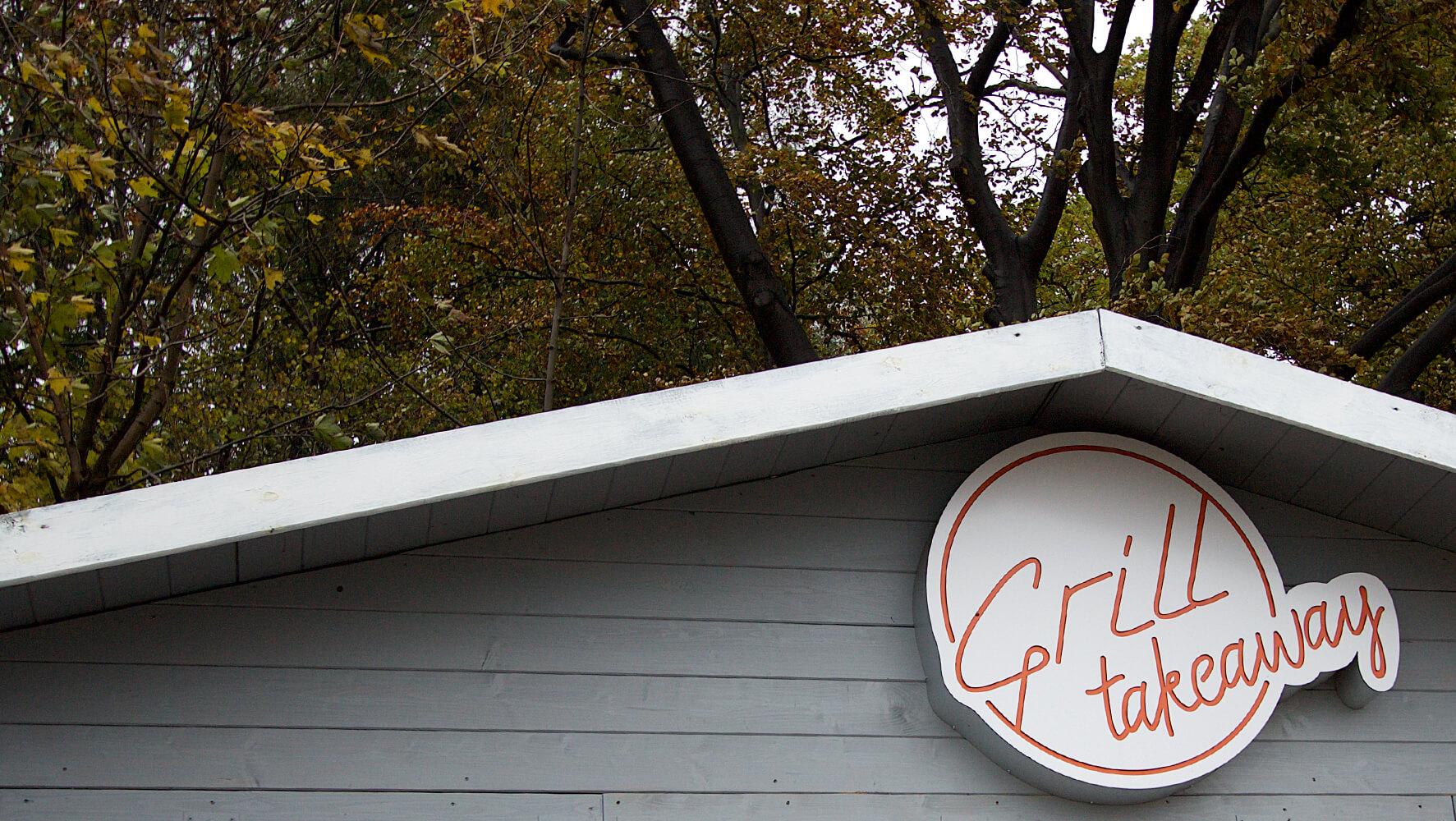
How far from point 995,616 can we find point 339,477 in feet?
5.13

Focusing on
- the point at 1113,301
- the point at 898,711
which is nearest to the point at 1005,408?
the point at 898,711

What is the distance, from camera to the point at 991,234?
11.0 meters

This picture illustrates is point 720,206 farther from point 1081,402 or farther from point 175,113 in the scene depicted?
point 1081,402

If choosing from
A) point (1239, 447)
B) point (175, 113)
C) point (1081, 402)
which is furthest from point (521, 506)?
point (175, 113)

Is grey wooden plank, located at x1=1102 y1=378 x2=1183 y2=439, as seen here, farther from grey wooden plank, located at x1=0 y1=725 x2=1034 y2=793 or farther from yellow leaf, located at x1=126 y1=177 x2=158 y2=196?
yellow leaf, located at x1=126 y1=177 x2=158 y2=196

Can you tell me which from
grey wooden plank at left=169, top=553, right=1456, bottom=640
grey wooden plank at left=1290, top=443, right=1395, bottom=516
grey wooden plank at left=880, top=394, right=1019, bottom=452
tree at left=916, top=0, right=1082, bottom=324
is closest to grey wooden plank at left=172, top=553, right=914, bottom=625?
grey wooden plank at left=169, top=553, right=1456, bottom=640

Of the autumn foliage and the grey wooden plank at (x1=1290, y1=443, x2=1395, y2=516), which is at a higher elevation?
the autumn foliage

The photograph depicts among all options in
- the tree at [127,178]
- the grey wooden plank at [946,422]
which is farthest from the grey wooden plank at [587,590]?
the tree at [127,178]

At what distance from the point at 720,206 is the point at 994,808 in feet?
21.3

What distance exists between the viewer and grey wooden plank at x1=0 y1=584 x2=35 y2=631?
8.62ft

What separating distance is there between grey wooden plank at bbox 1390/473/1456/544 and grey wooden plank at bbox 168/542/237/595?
9.73 feet

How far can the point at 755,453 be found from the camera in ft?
10.7

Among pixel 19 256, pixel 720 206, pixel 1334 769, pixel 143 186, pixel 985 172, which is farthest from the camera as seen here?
pixel 985 172

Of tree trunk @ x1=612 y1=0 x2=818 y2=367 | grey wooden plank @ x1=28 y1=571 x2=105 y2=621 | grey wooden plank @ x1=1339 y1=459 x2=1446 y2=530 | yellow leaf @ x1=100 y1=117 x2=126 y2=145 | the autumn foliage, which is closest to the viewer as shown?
grey wooden plank @ x1=28 y1=571 x2=105 y2=621
